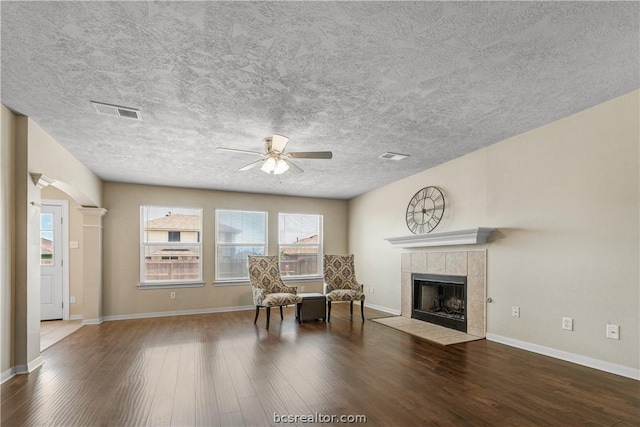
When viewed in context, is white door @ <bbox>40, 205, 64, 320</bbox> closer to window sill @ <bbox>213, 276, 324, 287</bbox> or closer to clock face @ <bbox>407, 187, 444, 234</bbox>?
window sill @ <bbox>213, 276, 324, 287</bbox>

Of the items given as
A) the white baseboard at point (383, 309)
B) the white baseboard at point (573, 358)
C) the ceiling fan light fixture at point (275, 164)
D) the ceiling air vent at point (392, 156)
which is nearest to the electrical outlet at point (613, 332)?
the white baseboard at point (573, 358)

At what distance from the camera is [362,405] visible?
8.11 ft

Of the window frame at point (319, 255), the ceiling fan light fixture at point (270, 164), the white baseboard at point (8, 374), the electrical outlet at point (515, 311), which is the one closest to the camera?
the white baseboard at point (8, 374)

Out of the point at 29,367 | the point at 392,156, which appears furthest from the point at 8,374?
the point at 392,156

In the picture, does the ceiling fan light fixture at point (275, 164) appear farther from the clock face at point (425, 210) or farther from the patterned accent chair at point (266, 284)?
the clock face at point (425, 210)

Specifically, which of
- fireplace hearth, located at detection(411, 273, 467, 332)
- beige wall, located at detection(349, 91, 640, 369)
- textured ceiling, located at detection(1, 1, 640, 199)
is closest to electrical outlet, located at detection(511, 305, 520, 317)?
beige wall, located at detection(349, 91, 640, 369)

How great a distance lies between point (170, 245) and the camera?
630 centimetres

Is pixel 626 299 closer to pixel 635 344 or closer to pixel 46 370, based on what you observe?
pixel 635 344

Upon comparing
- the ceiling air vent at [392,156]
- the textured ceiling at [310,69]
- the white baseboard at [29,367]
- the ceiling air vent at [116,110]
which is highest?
the textured ceiling at [310,69]

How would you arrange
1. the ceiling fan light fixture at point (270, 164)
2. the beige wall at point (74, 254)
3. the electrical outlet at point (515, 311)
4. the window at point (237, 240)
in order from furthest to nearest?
the window at point (237, 240) → the beige wall at point (74, 254) → the electrical outlet at point (515, 311) → the ceiling fan light fixture at point (270, 164)

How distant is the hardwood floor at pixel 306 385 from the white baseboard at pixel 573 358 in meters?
0.10

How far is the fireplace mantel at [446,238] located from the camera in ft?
13.9

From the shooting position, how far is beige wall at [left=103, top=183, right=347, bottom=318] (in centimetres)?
584

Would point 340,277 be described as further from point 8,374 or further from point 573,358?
point 8,374
